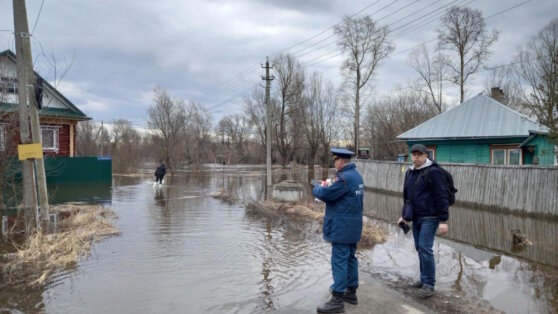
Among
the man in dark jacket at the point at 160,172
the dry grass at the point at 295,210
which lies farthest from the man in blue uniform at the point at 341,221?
the man in dark jacket at the point at 160,172

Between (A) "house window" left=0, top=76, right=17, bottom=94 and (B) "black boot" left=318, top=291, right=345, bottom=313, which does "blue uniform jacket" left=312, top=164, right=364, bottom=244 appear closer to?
(B) "black boot" left=318, top=291, right=345, bottom=313

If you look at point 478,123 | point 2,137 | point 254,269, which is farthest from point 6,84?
point 478,123

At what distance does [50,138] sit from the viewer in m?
26.0

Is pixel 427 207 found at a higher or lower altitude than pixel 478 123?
lower

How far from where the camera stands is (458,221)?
1298 centimetres

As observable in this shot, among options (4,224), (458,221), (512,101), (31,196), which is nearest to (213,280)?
(31,196)

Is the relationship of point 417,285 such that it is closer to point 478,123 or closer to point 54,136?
point 478,123

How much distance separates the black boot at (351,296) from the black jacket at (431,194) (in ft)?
4.18

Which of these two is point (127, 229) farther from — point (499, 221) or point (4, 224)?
point (499, 221)

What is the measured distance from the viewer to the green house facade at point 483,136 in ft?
69.3

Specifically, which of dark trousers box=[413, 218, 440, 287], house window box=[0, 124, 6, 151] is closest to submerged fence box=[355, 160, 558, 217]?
dark trousers box=[413, 218, 440, 287]

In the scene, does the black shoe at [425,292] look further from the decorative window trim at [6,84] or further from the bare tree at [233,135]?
the bare tree at [233,135]

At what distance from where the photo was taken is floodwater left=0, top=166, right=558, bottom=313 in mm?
5328

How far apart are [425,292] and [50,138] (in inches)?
1034
